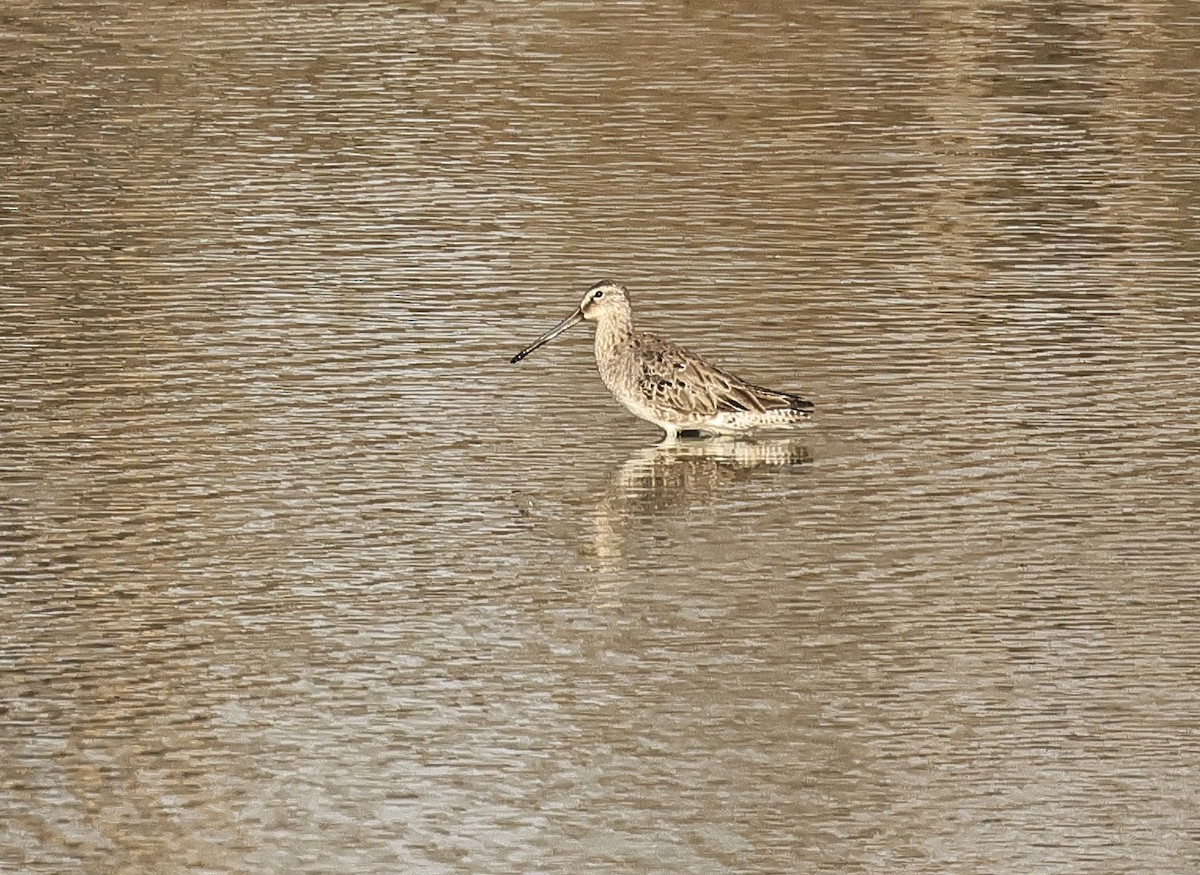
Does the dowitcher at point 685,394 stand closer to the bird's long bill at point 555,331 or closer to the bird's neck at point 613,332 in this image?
the bird's neck at point 613,332

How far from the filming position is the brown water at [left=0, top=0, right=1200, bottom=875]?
26.7 ft

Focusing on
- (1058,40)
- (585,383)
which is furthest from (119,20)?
(585,383)

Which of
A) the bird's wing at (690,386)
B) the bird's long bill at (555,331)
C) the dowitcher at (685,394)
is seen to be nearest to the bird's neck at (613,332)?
the dowitcher at (685,394)

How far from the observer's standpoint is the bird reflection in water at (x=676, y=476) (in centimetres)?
1112

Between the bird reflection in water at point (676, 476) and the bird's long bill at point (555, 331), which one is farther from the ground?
the bird's long bill at point (555, 331)

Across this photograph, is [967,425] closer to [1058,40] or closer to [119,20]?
[1058,40]

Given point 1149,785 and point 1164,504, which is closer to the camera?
point 1149,785

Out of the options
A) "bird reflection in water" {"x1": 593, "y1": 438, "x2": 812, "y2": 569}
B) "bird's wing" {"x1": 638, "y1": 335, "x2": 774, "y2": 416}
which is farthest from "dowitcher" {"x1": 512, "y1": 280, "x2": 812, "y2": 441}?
"bird reflection in water" {"x1": 593, "y1": 438, "x2": 812, "y2": 569}

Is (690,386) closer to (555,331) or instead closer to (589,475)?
(589,475)

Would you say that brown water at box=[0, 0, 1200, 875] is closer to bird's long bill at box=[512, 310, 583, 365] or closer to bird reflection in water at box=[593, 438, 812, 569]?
A: bird reflection in water at box=[593, 438, 812, 569]

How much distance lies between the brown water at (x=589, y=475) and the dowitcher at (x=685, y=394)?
0.17 meters

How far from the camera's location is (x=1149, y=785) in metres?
8.06

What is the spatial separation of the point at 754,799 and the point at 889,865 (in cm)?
64

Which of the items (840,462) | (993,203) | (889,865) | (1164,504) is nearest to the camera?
(889,865)
